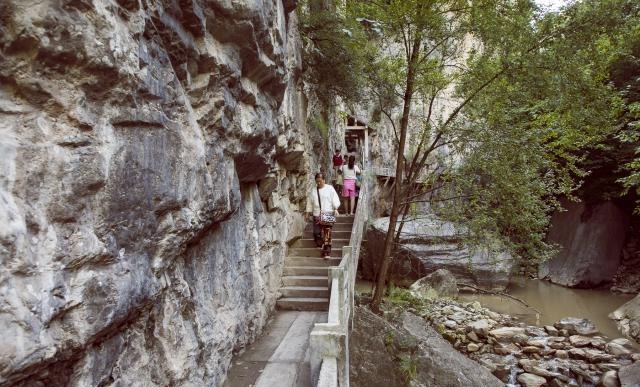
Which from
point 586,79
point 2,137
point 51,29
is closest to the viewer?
point 2,137

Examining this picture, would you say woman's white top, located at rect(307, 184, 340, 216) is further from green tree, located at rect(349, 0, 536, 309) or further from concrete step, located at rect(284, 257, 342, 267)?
green tree, located at rect(349, 0, 536, 309)

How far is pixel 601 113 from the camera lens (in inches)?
368

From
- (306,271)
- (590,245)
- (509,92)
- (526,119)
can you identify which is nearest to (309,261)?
(306,271)

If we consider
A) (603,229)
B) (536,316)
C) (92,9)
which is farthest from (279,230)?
(603,229)

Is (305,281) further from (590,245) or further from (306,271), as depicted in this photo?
(590,245)

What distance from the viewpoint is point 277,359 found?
6.36 metres

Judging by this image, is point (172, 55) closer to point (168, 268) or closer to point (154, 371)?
point (168, 268)

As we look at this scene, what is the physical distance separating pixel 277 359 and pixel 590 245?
1764 centimetres

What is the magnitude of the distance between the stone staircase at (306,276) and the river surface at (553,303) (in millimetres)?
8239

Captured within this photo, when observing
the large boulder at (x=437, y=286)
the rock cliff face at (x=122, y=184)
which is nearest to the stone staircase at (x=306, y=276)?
the rock cliff face at (x=122, y=184)

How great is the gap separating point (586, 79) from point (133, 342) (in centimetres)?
997

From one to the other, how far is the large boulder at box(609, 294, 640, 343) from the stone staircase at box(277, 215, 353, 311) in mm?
9292

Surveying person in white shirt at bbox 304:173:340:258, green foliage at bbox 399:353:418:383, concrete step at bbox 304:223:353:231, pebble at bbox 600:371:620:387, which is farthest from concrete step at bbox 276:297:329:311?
pebble at bbox 600:371:620:387

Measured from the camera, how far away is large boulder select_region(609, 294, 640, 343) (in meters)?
12.4
